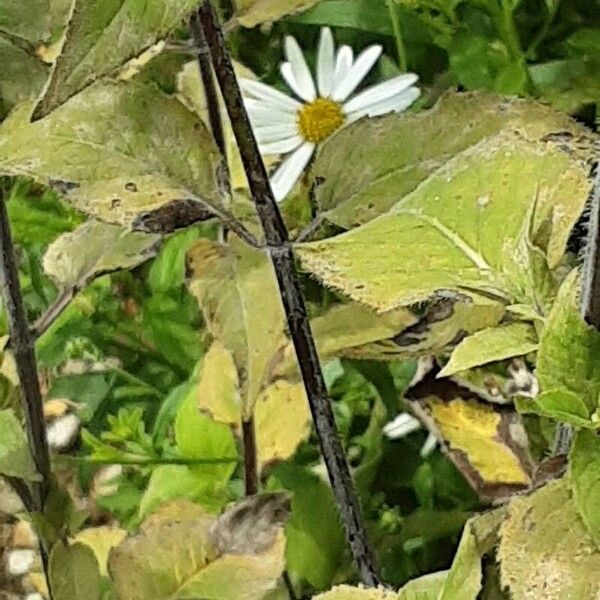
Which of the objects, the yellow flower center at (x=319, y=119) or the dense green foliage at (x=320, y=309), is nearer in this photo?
the dense green foliage at (x=320, y=309)

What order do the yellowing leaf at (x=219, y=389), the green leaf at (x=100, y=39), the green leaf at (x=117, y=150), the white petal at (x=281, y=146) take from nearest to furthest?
the green leaf at (x=100, y=39) → the green leaf at (x=117, y=150) → the yellowing leaf at (x=219, y=389) → the white petal at (x=281, y=146)

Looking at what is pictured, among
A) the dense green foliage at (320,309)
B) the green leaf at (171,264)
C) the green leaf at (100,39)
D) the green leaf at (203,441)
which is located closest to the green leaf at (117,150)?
the dense green foliage at (320,309)

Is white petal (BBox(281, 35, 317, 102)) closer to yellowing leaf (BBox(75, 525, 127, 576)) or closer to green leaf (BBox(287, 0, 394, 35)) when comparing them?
green leaf (BBox(287, 0, 394, 35))

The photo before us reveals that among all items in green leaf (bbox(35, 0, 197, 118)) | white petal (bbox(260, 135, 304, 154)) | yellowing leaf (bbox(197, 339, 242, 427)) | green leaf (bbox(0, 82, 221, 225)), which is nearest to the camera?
green leaf (bbox(35, 0, 197, 118))

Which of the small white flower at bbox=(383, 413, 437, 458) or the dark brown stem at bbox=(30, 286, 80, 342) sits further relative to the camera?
the small white flower at bbox=(383, 413, 437, 458)

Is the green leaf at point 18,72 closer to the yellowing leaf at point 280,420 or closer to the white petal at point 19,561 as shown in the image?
the yellowing leaf at point 280,420

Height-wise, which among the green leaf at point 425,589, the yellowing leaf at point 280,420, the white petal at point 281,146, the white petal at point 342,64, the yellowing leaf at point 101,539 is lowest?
the yellowing leaf at point 101,539

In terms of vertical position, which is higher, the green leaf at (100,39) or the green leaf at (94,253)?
the green leaf at (100,39)

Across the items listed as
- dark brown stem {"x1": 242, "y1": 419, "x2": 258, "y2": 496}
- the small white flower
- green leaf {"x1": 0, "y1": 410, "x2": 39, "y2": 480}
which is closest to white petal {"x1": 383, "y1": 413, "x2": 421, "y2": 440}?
the small white flower
